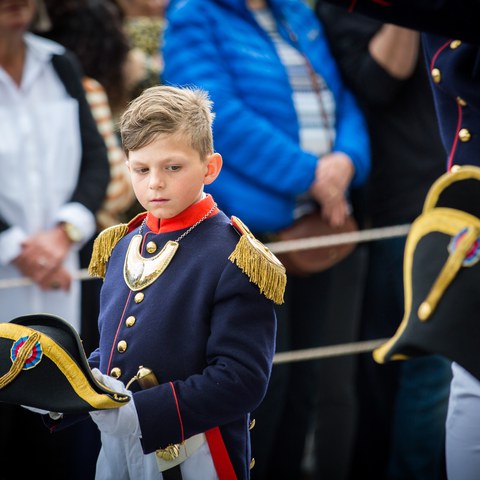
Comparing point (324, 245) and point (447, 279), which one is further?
point (324, 245)

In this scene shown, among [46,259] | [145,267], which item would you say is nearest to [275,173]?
[46,259]

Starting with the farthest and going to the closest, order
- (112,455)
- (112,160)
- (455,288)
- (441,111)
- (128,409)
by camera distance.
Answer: (112,160) < (441,111) < (455,288) < (112,455) < (128,409)

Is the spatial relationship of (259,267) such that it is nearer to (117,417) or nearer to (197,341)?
(197,341)

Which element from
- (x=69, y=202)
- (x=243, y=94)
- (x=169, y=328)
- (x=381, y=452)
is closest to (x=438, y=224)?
(x=169, y=328)

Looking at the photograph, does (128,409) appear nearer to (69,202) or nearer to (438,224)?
(438,224)

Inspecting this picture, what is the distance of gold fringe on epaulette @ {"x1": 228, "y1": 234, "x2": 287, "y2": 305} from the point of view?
73.5 inches

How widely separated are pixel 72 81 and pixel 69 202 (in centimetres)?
42

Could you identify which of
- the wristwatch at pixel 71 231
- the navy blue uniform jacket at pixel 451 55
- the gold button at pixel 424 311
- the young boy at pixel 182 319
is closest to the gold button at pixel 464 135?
the navy blue uniform jacket at pixel 451 55

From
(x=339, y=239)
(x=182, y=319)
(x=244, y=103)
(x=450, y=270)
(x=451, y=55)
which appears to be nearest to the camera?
(x=182, y=319)

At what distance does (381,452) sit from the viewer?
3945 mm

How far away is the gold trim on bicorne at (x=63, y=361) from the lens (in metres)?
1.78

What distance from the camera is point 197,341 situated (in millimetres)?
1888

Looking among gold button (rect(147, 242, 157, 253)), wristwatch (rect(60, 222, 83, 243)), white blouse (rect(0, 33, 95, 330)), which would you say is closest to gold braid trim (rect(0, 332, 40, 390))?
gold button (rect(147, 242, 157, 253))

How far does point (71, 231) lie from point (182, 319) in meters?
1.54
